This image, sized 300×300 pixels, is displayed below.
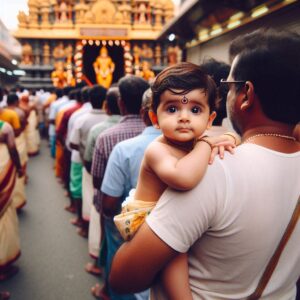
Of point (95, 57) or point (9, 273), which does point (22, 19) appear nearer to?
point (95, 57)

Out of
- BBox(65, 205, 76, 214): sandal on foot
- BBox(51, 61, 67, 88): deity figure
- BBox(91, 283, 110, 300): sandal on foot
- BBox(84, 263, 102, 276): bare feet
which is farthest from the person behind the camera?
BBox(51, 61, 67, 88): deity figure

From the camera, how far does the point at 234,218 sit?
0.99m

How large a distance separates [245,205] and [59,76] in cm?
1700

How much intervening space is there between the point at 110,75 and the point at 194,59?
10.3m

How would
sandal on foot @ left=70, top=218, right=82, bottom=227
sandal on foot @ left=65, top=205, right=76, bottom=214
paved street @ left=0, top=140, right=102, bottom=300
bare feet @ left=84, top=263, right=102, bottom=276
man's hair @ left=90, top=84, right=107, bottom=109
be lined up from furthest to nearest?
sandal on foot @ left=65, top=205, right=76, bottom=214
sandal on foot @ left=70, top=218, right=82, bottom=227
man's hair @ left=90, top=84, right=107, bottom=109
bare feet @ left=84, top=263, right=102, bottom=276
paved street @ left=0, top=140, right=102, bottom=300

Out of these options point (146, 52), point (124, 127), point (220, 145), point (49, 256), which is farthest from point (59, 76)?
point (220, 145)

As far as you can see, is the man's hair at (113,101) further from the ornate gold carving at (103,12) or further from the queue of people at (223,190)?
the ornate gold carving at (103,12)

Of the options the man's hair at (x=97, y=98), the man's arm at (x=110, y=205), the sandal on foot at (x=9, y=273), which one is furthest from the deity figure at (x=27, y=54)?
the man's arm at (x=110, y=205)

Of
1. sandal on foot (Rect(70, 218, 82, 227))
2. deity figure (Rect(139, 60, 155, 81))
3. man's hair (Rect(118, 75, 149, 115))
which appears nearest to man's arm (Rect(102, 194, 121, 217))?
man's hair (Rect(118, 75, 149, 115))

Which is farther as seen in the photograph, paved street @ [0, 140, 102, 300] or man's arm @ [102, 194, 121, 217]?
paved street @ [0, 140, 102, 300]

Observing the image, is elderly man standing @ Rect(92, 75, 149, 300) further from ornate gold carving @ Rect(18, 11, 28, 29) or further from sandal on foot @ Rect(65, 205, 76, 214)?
ornate gold carving @ Rect(18, 11, 28, 29)

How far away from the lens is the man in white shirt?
99cm

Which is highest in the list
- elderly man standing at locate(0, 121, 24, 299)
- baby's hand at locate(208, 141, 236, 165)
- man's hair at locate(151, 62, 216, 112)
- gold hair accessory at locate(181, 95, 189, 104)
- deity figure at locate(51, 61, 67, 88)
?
deity figure at locate(51, 61, 67, 88)

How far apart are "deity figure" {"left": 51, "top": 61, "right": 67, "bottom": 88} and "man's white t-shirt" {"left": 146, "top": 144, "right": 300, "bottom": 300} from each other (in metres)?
16.7
